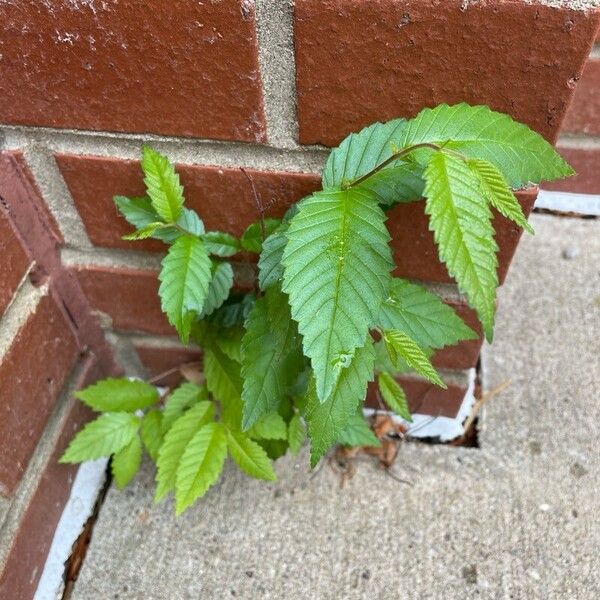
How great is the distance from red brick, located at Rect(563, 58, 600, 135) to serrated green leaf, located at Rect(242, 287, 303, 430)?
0.69 m

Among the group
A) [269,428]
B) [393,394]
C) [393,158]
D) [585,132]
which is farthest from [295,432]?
[585,132]

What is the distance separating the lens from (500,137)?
51 cm

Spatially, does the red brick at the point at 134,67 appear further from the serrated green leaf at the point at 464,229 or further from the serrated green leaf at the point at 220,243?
the serrated green leaf at the point at 464,229

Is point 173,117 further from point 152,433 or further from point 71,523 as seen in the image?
point 71,523

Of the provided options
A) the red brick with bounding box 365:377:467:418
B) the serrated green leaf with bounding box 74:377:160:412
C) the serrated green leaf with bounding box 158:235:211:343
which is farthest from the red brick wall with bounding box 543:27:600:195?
the serrated green leaf with bounding box 74:377:160:412

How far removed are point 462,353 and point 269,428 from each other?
0.97 feet

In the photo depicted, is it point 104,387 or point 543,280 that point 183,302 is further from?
point 543,280

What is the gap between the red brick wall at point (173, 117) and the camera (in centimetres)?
51

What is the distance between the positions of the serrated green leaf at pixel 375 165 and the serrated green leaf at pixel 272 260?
0.07 meters

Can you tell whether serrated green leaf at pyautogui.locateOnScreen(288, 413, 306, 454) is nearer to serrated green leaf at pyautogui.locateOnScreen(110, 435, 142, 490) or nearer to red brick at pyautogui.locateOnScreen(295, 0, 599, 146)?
serrated green leaf at pyautogui.locateOnScreen(110, 435, 142, 490)

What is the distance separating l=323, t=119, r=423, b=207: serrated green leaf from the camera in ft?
1.79

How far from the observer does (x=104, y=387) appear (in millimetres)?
839

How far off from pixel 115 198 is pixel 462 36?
41 centimetres

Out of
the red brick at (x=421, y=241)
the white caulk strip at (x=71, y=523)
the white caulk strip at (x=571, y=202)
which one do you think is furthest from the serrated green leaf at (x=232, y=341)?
the white caulk strip at (x=571, y=202)
